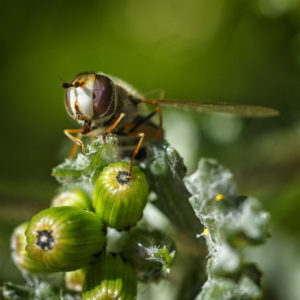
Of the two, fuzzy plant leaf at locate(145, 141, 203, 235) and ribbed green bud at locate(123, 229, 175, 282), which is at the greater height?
fuzzy plant leaf at locate(145, 141, 203, 235)

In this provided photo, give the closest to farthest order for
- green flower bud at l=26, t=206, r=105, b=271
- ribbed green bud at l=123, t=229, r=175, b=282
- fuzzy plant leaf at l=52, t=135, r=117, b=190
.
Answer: green flower bud at l=26, t=206, r=105, b=271
ribbed green bud at l=123, t=229, r=175, b=282
fuzzy plant leaf at l=52, t=135, r=117, b=190

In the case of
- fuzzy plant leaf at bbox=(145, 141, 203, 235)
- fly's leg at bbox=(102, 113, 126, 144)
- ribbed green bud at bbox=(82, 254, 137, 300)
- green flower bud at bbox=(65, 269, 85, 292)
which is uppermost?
fly's leg at bbox=(102, 113, 126, 144)

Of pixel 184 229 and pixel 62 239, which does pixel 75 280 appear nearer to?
pixel 62 239

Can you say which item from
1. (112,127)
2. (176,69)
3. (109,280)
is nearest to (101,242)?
(109,280)

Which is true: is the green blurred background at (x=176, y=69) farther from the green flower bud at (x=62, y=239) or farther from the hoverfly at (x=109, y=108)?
the green flower bud at (x=62, y=239)

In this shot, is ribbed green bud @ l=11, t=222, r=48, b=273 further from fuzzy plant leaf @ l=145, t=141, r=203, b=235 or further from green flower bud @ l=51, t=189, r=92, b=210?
fuzzy plant leaf @ l=145, t=141, r=203, b=235

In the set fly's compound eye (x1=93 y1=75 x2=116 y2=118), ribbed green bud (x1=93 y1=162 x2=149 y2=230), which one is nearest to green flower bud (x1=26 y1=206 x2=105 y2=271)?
ribbed green bud (x1=93 y1=162 x2=149 y2=230)

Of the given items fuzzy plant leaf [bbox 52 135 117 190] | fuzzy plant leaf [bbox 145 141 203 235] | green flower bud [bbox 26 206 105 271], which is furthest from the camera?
fuzzy plant leaf [bbox 145 141 203 235]

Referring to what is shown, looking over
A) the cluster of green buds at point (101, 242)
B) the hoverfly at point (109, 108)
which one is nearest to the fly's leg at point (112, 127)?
the hoverfly at point (109, 108)
